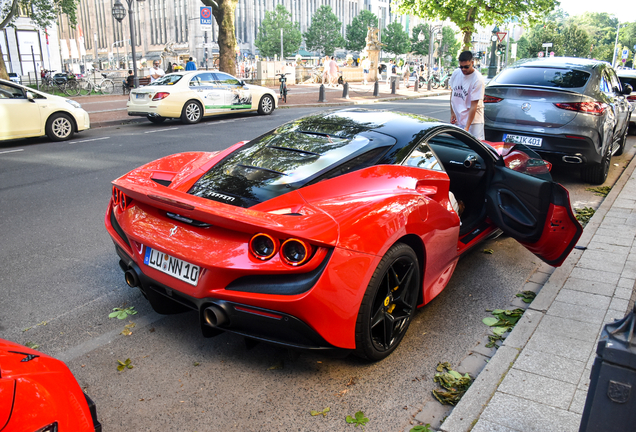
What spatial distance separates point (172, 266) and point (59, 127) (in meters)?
10.2

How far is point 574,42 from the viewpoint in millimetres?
73750

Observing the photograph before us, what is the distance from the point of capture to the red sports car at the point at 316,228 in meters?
2.61

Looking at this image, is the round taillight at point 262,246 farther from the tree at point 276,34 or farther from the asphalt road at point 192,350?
the tree at point 276,34

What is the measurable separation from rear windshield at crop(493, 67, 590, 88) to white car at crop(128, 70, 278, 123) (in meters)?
9.43

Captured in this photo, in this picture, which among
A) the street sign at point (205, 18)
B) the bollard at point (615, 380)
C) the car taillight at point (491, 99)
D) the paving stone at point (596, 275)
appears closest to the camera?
the bollard at point (615, 380)

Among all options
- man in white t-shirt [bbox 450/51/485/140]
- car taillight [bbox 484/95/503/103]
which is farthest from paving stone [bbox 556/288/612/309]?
car taillight [bbox 484/95/503/103]

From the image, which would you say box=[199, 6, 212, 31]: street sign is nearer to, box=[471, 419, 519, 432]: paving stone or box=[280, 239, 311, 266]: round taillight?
box=[280, 239, 311, 266]: round taillight

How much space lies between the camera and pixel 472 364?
3188 mm

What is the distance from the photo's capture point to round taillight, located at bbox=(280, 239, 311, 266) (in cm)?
255

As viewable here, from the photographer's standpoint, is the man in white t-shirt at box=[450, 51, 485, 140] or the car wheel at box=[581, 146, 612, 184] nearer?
the man in white t-shirt at box=[450, 51, 485, 140]

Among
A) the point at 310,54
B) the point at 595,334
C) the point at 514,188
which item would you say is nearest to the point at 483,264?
the point at 514,188

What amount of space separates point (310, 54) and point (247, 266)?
116 m

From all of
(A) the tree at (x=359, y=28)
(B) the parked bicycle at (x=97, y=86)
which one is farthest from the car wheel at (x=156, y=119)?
(A) the tree at (x=359, y=28)

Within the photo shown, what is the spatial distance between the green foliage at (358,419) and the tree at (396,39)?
368 ft
